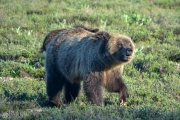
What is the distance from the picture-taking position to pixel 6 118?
6816 millimetres

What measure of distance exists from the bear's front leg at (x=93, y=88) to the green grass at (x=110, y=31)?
200 mm

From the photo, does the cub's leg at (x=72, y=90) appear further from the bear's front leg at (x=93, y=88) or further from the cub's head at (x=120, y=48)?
the cub's head at (x=120, y=48)

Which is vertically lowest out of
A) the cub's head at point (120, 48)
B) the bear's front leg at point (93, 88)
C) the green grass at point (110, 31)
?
the green grass at point (110, 31)

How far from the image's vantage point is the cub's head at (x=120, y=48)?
8.10 m

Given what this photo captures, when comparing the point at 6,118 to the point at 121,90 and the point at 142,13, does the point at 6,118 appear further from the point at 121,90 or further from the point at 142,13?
the point at 142,13

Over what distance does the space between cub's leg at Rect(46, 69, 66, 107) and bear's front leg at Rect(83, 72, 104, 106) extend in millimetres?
994

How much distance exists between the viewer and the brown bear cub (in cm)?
808

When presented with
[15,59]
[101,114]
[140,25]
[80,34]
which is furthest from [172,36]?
[101,114]

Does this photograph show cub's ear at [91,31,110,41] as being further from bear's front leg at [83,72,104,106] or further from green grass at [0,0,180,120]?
green grass at [0,0,180,120]

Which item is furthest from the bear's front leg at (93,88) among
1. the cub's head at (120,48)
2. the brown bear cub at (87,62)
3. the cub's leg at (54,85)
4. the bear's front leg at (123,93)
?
the cub's leg at (54,85)

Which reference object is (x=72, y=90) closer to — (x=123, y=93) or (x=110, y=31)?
(x=123, y=93)

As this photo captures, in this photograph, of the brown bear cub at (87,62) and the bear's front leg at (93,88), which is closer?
the bear's front leg at (93,88)

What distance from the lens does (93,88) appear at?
26.1 feet

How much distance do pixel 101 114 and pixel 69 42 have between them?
247 centimetres
